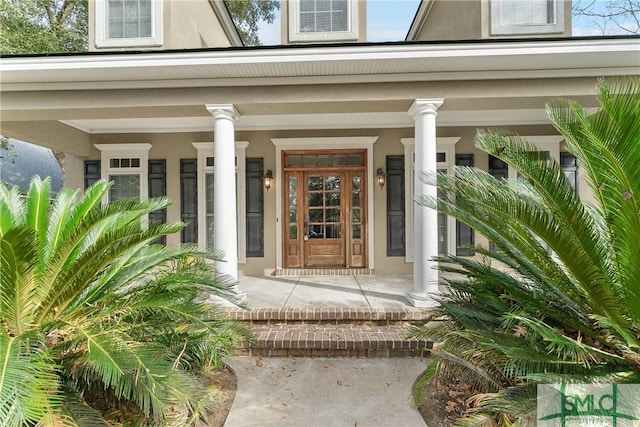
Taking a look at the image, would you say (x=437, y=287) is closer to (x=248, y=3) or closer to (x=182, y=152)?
(x=182, y=152)

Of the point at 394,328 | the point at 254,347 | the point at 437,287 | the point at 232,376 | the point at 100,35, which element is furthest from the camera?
the point at 100,35

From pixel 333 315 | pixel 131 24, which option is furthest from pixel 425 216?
pixel 131 24

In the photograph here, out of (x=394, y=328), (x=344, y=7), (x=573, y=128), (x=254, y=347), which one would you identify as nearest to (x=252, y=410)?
(x=254, y=347)

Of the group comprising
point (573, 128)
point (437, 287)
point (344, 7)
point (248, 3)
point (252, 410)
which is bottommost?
point (252, 410)

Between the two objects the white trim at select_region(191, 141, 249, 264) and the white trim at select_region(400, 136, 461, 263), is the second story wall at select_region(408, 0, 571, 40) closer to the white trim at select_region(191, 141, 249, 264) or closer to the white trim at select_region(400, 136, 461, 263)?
the white trim at select_region(400, 136, 461, 263)

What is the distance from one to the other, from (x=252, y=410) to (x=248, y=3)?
12522mm

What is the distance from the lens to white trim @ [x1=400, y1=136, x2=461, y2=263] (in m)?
5.97

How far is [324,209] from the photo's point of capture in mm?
6328

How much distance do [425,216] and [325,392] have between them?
8.10ft

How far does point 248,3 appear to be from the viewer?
11.1 metres

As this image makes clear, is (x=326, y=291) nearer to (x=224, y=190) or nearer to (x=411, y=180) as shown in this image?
(x=224, y=190)

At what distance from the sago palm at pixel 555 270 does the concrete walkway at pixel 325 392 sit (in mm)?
631

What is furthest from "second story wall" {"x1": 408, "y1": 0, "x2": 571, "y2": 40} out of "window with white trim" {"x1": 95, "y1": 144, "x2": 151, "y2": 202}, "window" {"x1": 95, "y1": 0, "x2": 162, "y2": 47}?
"window with white trim" {"x1": 95, "y1": 144, "x2": 151, "y2": 202}

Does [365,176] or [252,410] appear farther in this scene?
[365,176]
